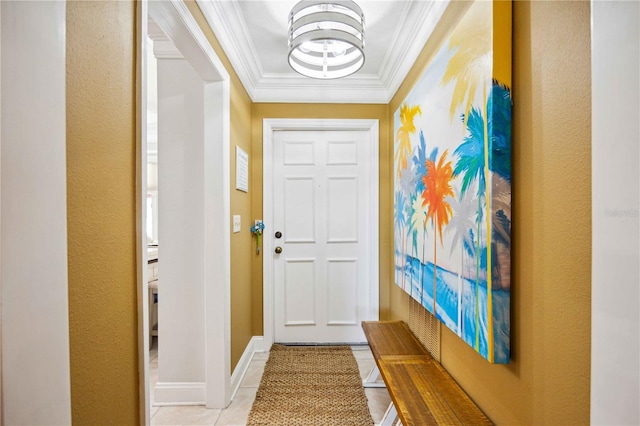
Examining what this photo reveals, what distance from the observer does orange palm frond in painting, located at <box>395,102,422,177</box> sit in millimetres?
1832

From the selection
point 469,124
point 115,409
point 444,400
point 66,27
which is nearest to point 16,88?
point 66,27

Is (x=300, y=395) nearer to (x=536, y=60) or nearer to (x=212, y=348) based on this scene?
(x=212, y=348)

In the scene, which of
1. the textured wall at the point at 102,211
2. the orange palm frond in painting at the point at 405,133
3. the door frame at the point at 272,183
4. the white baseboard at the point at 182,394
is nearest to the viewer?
the textured wall at the point at 102,211

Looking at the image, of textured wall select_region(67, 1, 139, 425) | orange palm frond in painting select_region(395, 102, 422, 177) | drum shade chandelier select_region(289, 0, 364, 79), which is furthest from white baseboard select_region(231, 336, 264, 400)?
drum shade chandelier select_region(289, 0, 364, 79)

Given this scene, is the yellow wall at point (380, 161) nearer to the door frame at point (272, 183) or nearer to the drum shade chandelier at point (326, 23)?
the door frame at point (272, 183)

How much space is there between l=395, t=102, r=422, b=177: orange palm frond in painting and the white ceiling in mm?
378

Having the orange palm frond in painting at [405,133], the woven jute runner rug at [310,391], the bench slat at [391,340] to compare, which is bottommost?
the woven jute runner rug at [310,391]

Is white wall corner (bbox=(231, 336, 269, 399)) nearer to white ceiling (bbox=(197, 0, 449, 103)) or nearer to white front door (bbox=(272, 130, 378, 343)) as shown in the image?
white front door (bbox=(272, 130, 378, 343))

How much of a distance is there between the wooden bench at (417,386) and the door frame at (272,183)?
88cm

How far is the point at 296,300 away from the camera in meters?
2.84

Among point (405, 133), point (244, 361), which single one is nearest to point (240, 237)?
point (244, 361)

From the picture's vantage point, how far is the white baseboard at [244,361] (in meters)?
2.08

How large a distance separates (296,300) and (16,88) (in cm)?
255

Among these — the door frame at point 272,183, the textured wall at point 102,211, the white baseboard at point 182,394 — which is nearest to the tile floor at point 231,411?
the white baseboard at point 182,394
